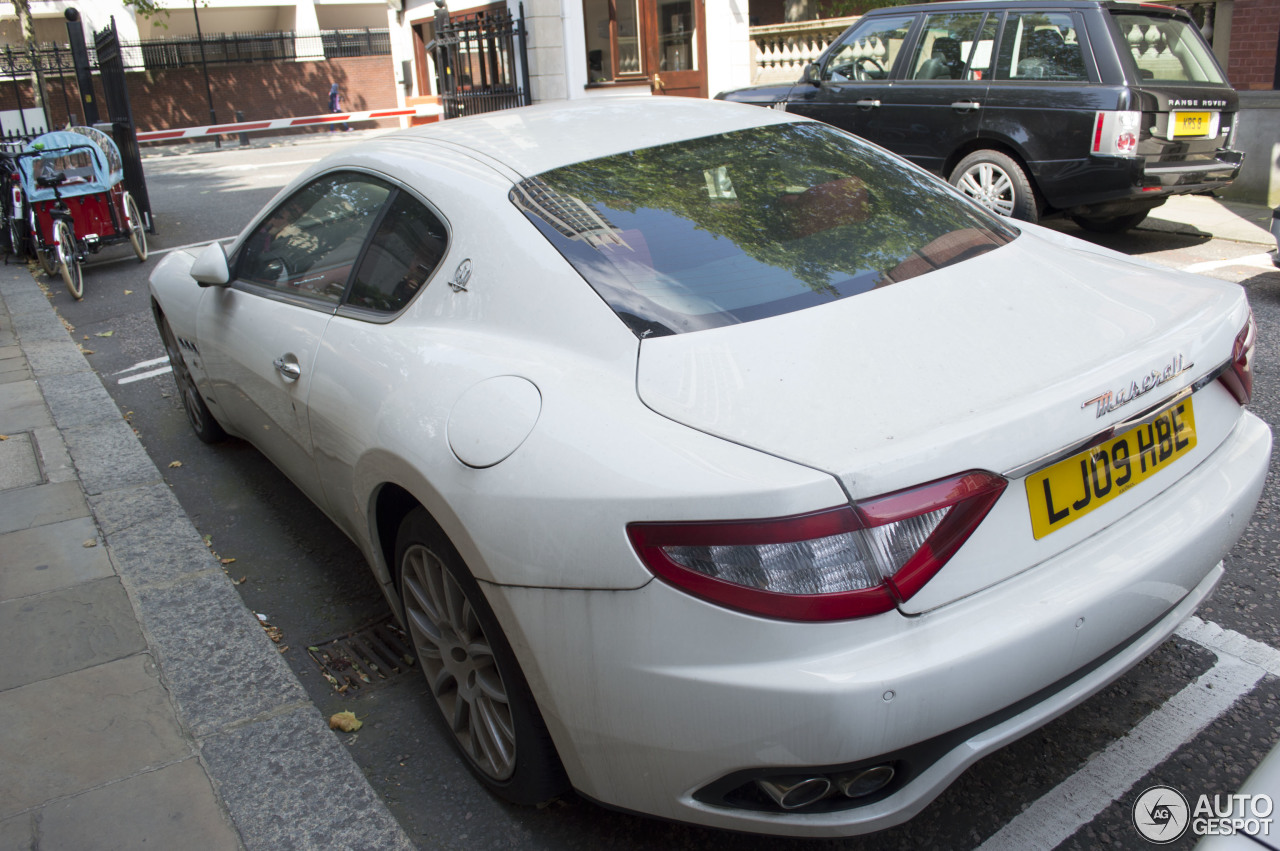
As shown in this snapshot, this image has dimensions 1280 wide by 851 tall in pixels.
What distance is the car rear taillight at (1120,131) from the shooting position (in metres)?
6.95

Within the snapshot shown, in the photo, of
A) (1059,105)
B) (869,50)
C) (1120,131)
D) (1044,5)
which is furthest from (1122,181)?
(869,50)

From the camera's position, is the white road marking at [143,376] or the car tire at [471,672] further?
the white road marking at [143,376]

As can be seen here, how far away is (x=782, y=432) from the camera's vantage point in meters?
1.81

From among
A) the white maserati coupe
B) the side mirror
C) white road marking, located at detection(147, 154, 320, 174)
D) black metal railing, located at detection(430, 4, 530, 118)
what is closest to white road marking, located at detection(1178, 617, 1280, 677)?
the white maserati coupe

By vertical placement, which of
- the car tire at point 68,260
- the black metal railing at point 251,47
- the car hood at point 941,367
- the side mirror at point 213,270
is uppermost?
the black metal railing at point 251,47

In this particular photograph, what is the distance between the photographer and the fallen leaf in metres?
2.74

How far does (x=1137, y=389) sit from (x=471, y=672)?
5.25 ft

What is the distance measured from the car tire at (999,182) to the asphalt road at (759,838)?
3.08 meters

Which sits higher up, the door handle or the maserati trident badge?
the maserati trident badge

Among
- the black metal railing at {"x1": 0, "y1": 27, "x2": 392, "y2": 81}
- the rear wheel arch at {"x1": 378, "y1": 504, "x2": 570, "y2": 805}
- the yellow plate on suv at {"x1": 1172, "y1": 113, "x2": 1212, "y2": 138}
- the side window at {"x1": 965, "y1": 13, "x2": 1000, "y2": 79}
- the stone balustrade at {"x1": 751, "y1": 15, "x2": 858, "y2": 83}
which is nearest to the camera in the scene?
the rear wheel arch at {"x1": 378, "y1": 504, "x2": 570, "y2": 805}

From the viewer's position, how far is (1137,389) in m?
2.00

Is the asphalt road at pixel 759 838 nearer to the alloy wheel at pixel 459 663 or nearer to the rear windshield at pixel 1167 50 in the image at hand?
the alloy wheel at pixel 459 663

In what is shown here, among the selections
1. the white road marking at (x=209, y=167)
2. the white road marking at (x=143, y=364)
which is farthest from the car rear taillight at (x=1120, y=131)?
the white road marking at (x=209, y=167)

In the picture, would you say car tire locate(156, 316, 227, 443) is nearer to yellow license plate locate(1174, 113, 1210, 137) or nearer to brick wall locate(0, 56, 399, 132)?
yellow license plate locate(1174, 113, 1210, 137)
